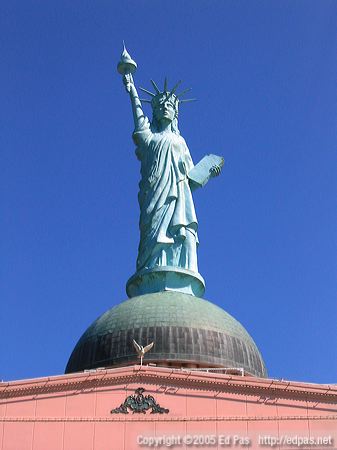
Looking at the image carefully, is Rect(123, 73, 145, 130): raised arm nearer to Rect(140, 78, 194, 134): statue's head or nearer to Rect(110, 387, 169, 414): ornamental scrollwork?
Rect(140, 78, 194, 134): statue's head

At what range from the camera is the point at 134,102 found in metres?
34.7

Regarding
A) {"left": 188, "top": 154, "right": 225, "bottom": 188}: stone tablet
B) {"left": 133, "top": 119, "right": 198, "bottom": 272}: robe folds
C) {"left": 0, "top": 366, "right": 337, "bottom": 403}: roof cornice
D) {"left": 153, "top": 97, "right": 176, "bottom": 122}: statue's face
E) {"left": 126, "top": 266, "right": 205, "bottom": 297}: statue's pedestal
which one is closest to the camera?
{"left": 0, "top": 366, "right": 337, "bottom": 403}: roof cornice

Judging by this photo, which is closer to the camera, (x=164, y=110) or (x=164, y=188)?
(x=164, y=188)

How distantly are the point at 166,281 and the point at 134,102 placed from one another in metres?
8.95

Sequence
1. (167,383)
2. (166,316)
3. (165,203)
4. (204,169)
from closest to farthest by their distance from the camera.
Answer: (167,383) < (166,316) < (165,203) < (204,169)

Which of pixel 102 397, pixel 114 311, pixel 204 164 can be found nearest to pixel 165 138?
pixel 204 164

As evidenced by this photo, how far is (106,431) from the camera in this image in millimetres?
19500

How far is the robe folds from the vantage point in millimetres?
30330

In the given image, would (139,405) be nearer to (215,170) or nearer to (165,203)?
(165,203)

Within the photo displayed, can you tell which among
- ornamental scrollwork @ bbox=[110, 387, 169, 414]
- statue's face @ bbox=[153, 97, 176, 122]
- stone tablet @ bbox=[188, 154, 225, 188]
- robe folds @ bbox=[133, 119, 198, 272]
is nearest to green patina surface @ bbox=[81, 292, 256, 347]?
robe folds @ bbox=[133, 119, 198, 272]

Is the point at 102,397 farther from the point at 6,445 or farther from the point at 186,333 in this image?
the point at 186,333

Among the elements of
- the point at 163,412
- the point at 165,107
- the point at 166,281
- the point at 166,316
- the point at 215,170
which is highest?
the point at 165,107

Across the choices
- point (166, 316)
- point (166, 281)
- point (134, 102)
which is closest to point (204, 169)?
point (134, 102)

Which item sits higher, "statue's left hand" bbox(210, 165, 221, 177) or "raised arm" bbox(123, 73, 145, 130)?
"raised arm" bbox(123, 73, 145, 130)
